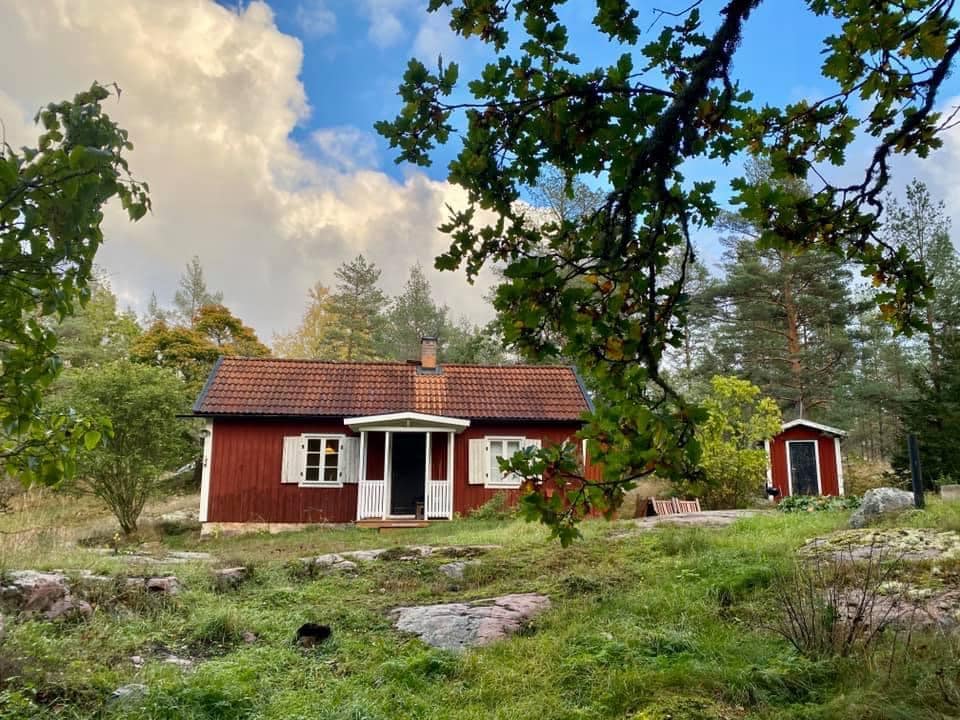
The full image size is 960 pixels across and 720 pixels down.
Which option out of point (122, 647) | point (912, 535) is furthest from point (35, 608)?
point (912, 535)

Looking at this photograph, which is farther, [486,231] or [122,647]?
[122,647]

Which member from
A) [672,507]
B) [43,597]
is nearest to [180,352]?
[672,507]

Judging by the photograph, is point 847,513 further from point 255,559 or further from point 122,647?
point 122,647

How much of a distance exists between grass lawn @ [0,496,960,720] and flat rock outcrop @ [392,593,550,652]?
0.16 meters

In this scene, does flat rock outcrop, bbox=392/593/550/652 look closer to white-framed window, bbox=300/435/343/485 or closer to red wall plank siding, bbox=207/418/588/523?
red wall plank siding, bbox=207/418/588/523

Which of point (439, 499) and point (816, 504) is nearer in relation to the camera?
point (816, 504)

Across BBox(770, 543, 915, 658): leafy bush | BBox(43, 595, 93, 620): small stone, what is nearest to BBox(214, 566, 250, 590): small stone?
BBox(43, 595, 93, 620): small stone

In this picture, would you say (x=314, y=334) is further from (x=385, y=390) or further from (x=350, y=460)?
(x=350, y=460)

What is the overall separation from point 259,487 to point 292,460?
988 mm

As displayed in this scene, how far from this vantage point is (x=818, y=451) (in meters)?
18.3

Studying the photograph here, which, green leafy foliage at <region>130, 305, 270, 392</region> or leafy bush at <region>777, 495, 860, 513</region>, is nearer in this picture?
leafy bush at <region>777, 495, 860, 513</region>

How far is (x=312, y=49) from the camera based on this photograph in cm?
690

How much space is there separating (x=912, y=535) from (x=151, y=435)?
14339 mm

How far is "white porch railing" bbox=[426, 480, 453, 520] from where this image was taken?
14.9m
